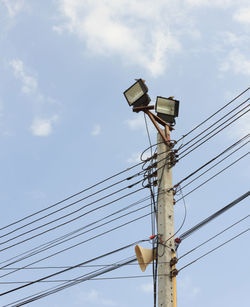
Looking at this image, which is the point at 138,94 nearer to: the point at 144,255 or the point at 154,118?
the point at 154,118

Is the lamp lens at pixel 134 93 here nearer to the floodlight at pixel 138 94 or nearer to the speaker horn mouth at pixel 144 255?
the floodlight at pixel 138 94

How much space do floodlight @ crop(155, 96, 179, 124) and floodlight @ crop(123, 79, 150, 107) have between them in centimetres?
28

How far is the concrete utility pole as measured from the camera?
8.40 m

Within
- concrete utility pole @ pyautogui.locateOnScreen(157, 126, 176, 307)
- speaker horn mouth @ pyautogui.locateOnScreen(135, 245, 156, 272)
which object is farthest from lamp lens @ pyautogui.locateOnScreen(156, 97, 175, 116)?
speaker horn mouth @ pyautogui.locateOnScreen(135, 245, 156, 272)

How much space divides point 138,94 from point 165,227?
10.1ft

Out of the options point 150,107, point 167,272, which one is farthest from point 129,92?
point 167,272

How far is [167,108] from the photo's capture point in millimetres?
10828

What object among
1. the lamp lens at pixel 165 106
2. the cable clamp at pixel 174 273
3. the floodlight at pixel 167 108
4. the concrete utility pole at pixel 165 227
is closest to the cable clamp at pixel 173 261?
the concrete utility pole at pixel 165 227

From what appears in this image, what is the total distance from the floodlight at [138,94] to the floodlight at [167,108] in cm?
28

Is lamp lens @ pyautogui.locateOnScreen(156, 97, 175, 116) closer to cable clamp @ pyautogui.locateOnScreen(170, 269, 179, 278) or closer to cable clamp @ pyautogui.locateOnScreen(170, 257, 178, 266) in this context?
cable clamp @ pyautogui.locateOnScreen(170, 257, 178, 266)

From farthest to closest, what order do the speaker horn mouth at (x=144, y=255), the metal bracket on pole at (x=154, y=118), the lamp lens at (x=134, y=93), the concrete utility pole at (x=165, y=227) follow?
the lamp lens at (x=134, y=93)
the metal bracket on pole at (x=154, y=118)
the speaker horn mouth at (x=144, y=255)
the concrete utility pole at (x=165, y=227)

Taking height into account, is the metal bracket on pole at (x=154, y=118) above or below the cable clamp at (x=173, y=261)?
above

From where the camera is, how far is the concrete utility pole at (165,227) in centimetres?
840

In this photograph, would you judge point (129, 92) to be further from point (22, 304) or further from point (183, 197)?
point (22, 304)
